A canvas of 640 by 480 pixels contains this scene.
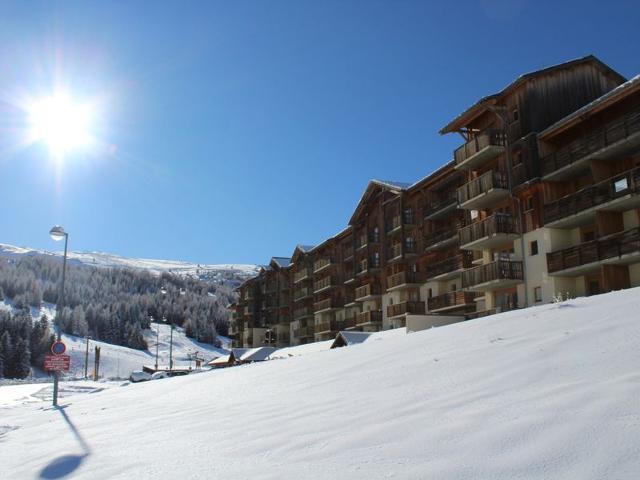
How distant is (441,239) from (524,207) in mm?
10514

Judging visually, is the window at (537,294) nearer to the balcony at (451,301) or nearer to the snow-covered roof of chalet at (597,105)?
the balcony at (451,301)

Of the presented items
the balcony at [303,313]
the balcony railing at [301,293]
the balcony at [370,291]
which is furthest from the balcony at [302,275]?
the balcony at [370,291]

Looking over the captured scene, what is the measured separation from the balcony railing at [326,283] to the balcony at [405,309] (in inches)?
599

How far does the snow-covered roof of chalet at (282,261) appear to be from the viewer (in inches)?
3219

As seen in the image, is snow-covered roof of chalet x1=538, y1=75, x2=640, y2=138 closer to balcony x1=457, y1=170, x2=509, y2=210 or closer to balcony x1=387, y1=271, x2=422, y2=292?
balcony x1=457, y1=170, x2=509, y2=210

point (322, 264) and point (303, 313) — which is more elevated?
point (322, 264)

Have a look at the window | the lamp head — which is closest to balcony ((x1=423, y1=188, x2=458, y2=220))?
the window

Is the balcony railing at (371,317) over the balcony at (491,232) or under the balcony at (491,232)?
under

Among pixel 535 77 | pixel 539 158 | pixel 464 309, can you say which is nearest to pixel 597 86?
pixel 535 77

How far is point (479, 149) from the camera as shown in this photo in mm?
34469

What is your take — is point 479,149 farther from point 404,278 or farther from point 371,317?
point 371,317

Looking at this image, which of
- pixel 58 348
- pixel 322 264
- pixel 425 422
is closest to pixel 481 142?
pixel 58 348

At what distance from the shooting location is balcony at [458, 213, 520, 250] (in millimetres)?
32438

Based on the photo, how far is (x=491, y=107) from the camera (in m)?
33.3
